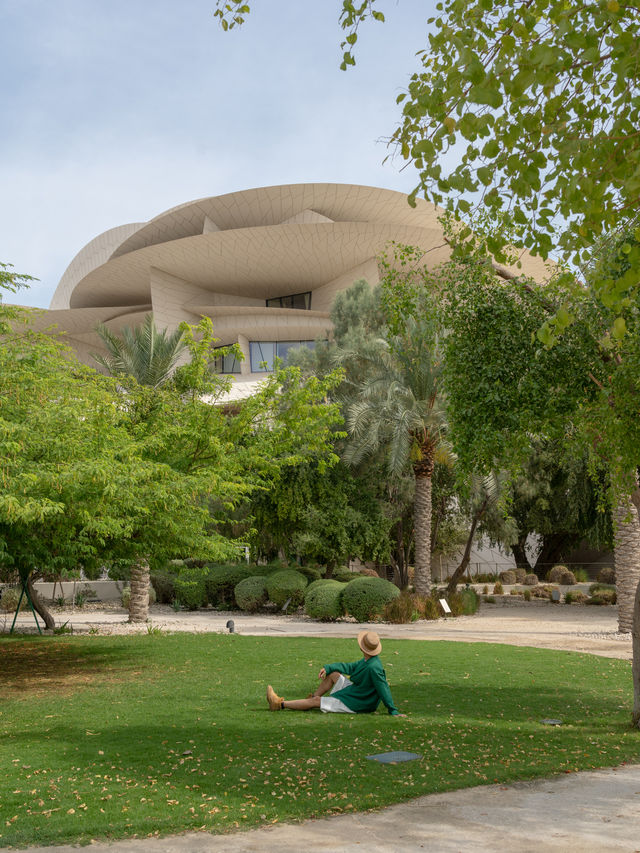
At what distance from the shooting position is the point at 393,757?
6457mm

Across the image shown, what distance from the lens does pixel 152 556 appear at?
43.5 ft

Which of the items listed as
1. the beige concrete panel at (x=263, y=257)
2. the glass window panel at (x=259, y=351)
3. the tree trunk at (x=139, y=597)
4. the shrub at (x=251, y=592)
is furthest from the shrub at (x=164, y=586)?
the beige concrete panel at (x=263, y=257)

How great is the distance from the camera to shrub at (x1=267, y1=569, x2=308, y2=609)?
24.8m

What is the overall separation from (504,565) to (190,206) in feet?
103

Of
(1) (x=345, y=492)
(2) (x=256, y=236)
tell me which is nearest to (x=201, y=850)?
(1) (x=345, y=492)

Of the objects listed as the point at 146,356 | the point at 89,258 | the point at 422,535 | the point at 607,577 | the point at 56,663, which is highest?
the point at 89,258

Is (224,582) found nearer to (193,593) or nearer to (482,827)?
(193,593)

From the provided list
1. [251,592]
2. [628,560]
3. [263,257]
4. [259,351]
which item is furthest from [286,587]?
[263,257]

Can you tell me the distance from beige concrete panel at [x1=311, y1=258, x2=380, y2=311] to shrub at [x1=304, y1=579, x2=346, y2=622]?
103 ft

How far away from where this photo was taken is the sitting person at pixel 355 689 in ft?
27.8

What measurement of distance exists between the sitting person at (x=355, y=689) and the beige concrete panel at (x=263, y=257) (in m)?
40.5

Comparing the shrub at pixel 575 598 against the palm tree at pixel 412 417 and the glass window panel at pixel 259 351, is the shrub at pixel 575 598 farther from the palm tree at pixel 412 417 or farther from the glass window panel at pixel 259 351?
the glass window panel at pixel 259 351

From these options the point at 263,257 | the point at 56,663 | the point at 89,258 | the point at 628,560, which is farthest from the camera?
the point at 89,258

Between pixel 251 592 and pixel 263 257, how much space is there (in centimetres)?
3062
